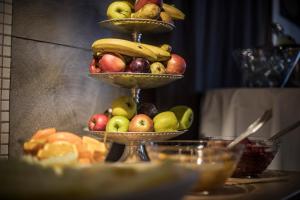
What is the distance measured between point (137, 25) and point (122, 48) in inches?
3.5

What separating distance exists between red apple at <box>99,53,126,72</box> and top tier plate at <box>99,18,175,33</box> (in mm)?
96

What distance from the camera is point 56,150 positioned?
0.85 metres

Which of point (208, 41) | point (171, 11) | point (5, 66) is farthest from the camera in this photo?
point (208, 41)

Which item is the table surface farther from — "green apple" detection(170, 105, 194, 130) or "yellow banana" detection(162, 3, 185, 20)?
"yellow banana" detection(162, 3, 185, 20)

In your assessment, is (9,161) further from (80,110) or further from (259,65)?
(259,65)

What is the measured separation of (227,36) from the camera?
2.46 metres

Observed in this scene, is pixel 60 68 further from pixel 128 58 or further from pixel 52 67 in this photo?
pixel 128 58

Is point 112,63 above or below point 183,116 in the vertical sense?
above

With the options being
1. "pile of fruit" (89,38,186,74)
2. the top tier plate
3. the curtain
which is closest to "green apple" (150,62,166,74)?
"pile of fruit" (89,38,186,74)

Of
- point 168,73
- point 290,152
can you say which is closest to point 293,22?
point 290,152

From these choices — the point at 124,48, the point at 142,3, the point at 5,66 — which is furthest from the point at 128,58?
the point at 5,66

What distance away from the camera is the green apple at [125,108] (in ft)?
4.18

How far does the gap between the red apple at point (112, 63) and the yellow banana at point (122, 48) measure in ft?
0.06

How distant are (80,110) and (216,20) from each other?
1127 mm
